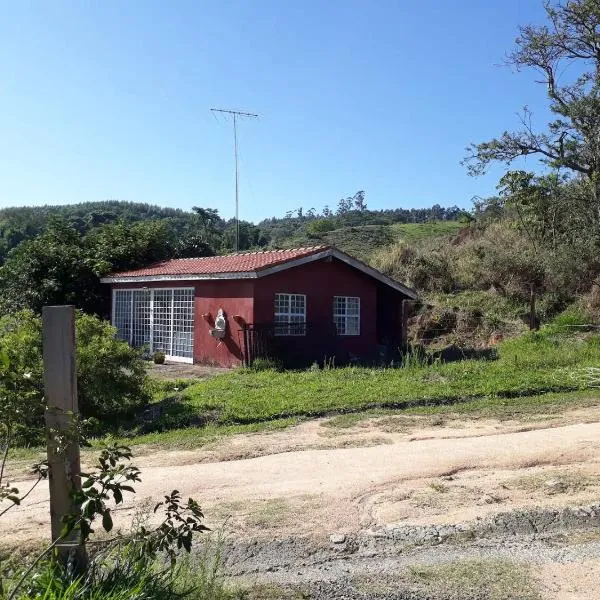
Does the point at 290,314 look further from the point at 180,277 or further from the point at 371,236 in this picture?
the point at 371,236

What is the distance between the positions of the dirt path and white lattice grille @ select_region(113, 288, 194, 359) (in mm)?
10972

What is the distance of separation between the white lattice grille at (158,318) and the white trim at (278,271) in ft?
1.54

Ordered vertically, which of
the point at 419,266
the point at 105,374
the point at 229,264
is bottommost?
the point at 105,374

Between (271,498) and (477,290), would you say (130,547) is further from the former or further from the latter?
(477,290)

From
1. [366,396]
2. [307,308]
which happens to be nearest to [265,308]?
[307,308]

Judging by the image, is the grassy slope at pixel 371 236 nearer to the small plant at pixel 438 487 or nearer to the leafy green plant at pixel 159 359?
the leafy green plant at pixel 159 359

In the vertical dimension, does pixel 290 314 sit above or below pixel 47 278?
below

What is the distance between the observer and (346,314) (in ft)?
65.9

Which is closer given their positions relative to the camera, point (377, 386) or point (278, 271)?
point (377, 386)

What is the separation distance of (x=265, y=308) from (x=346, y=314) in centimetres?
338

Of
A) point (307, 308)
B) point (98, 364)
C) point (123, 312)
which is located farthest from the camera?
point (123, 312)

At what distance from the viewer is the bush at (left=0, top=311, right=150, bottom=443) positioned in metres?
11.1

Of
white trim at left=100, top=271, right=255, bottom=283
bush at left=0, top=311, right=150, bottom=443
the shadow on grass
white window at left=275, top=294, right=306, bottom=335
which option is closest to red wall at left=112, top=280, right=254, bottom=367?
white trim at left=100, top=271, right=255, bottom=283

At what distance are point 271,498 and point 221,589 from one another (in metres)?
2.27
